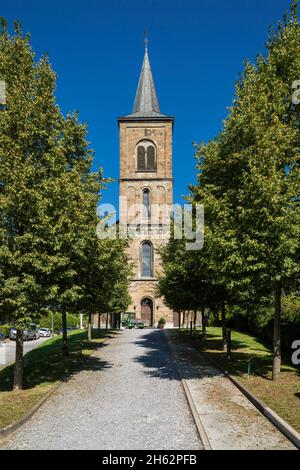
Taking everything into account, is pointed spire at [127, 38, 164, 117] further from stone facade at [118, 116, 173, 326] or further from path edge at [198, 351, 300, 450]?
path edge at [198, 351, 300, 450]

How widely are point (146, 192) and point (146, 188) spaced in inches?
21.8

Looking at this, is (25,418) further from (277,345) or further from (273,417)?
(277,345)

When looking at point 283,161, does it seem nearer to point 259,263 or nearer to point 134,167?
point 259,263

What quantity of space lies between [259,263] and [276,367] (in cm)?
388

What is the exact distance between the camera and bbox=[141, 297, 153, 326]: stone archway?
48.8m

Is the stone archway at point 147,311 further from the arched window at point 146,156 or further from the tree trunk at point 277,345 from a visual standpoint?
the tree trunk at point 277,345

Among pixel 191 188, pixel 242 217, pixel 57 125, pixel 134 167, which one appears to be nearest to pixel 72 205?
pixel 57 125

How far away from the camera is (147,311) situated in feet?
161

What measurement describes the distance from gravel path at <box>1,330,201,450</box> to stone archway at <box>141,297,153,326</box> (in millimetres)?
33007

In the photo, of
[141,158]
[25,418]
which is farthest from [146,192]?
[25,418]

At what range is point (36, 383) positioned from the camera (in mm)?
13156

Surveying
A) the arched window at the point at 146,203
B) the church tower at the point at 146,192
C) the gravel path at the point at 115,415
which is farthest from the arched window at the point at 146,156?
the gravel path at the point at 115,415

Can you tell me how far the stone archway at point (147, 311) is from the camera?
48.8 meters

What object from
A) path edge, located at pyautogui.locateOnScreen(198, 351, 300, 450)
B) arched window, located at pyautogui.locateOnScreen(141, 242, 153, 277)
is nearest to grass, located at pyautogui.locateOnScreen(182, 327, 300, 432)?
path edge, located at pyautogui.locateOnScreen(198, 351, 300, 450)
